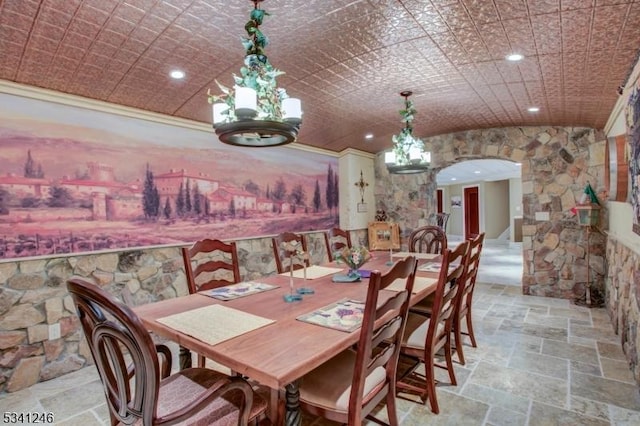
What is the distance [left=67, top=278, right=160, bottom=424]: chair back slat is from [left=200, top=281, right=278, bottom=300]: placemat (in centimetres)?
84

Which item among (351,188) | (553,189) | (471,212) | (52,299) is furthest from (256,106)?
(471,212)

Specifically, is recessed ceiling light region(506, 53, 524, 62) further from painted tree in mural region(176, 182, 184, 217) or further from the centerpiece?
painted tree in mural region(176, 182, 184, 217)

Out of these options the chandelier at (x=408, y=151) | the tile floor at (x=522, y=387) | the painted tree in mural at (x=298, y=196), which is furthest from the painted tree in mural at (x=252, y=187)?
the tile floor at (x=522, y=387)

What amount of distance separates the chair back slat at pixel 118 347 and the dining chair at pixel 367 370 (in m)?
0.69

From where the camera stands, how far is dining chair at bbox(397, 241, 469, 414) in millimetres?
2041

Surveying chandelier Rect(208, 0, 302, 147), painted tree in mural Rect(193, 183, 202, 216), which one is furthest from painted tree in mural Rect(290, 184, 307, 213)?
chandelier Rect(208, 0, 302, 147)

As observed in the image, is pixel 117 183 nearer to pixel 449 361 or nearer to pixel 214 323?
pixel 214 323

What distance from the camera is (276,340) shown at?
4.62ft

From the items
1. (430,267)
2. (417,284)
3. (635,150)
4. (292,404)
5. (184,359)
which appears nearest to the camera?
(292,404)

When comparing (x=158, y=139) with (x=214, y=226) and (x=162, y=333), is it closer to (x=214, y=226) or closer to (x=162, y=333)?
(x=214, y=226)

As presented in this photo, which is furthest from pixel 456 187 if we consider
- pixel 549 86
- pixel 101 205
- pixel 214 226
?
pixel 101 205

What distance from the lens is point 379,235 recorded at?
19.1 feet

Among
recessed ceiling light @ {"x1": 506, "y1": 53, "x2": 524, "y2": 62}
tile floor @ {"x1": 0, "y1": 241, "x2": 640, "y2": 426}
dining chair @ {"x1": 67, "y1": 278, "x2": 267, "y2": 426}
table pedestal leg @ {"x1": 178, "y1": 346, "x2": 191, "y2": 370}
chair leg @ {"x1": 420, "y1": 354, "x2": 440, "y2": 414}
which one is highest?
recessed ceiling light @ {"x1": 506, "y1": 53, "x2": 524, "y2": 62}

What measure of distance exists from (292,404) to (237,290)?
103 cm
